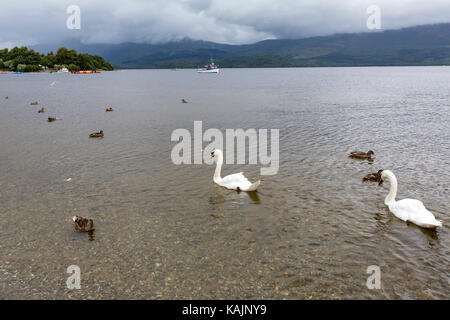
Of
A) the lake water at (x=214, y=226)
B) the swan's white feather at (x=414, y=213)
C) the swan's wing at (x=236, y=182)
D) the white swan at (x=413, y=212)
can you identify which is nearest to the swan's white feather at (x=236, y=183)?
the swan's wing at (x=236, y=182)

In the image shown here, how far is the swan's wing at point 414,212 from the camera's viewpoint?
38.2 ft

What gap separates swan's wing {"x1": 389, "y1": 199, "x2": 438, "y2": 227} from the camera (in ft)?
38.2

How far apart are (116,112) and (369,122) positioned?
114 ft

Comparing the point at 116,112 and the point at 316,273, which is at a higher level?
the point at 116,112

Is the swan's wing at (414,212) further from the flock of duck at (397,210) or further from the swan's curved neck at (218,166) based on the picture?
the swan's curved neck at (218,166)

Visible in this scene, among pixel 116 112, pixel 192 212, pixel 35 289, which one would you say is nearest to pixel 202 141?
pixel 192 212

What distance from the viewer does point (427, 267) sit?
957 centimetres

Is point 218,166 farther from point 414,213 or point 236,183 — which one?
point 414,213

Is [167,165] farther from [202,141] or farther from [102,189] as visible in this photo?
[202,141]

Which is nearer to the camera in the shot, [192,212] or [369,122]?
[192,212]

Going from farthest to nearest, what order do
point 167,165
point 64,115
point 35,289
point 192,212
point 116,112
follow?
point 116,112 < point 64,115 < point 167,165 < point 192,212 < point 35,289

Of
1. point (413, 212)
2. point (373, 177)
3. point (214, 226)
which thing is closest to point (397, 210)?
point (413, 212)

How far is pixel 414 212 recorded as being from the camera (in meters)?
12.2
